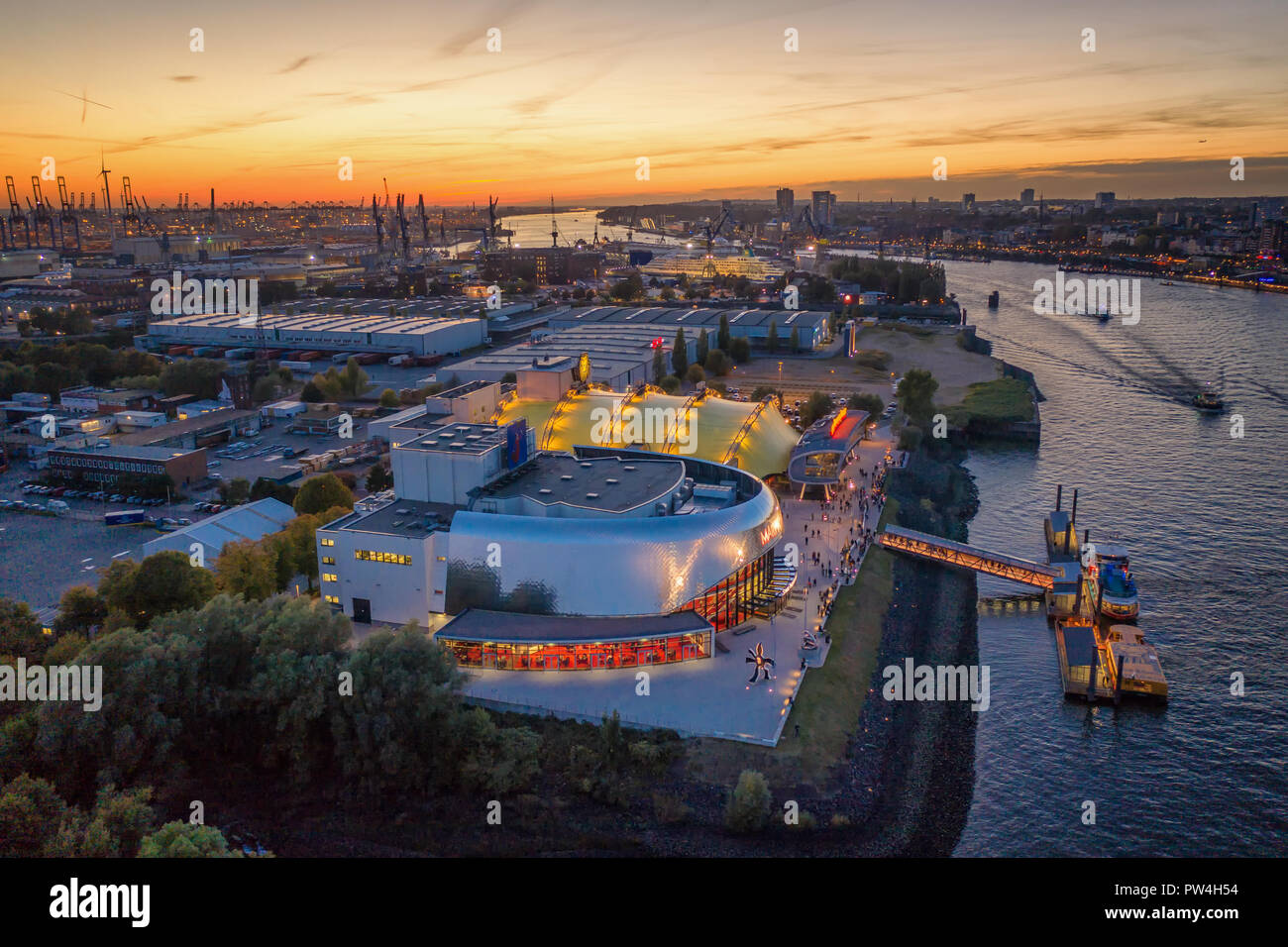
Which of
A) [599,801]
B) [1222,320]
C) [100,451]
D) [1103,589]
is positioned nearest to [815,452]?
[1103,589]

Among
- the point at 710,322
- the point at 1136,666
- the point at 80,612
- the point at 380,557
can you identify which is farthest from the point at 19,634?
the point at 710,322

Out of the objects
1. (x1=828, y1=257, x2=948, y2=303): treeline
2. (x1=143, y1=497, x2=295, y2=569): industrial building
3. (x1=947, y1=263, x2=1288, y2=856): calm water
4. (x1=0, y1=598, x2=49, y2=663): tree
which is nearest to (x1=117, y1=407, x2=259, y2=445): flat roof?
(x1=143, y1=497, x2=295, y2=569): industrial building

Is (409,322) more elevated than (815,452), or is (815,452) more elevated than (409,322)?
(409,322)

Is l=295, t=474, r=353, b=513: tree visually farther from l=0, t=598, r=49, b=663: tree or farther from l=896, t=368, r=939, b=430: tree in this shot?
l=896, t=368, r=939, b=430: tree

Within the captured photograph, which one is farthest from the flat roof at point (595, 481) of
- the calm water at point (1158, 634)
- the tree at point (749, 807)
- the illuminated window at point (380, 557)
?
A: the calm water at point (1158, 634)

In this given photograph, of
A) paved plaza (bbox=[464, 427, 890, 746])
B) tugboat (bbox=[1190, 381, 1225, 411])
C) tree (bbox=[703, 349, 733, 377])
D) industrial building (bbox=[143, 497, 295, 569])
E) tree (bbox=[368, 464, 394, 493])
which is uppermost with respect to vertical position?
tree (bbox=[703, 349, 733, 377])

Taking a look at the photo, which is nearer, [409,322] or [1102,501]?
[1102,501]
